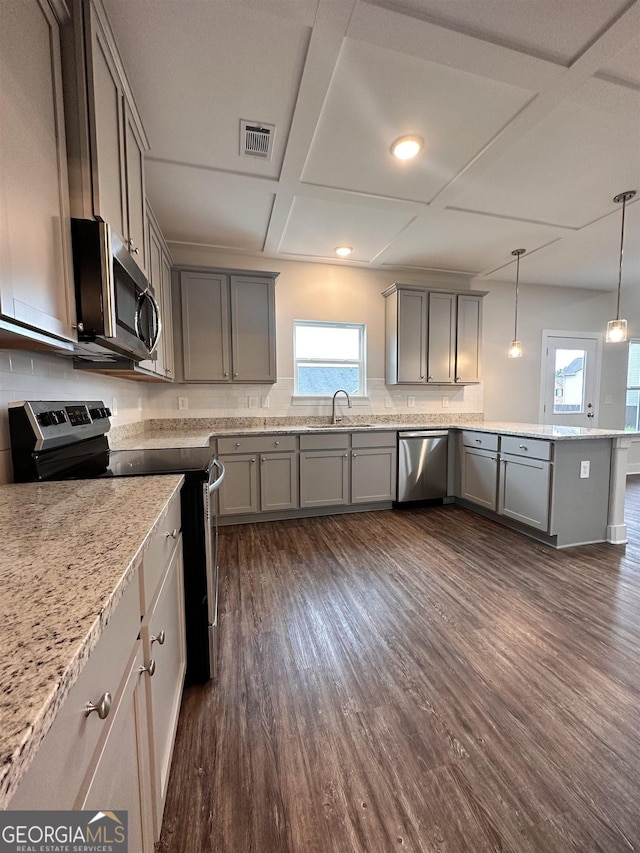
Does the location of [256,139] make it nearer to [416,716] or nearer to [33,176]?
[33,176]

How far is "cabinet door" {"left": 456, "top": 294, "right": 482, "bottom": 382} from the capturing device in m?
4.04

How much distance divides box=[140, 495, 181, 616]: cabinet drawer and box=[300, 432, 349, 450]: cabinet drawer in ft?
6.74

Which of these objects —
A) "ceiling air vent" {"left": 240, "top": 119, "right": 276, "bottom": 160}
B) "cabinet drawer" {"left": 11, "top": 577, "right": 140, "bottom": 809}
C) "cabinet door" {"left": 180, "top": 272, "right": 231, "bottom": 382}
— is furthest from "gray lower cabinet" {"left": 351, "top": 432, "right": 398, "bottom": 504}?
"cabinet drawer" {"left": 11, "top": 577, "right": 140, "bottom": 809}

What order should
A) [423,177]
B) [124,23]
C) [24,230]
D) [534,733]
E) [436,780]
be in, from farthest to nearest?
[423,177]
[124,23]
[534,733]
[436,780]
[24,230]

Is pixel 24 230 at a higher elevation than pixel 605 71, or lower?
lower

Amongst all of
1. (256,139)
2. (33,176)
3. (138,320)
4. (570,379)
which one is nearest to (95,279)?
(33,176)

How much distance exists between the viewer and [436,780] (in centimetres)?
111

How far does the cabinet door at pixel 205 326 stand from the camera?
10.7ft

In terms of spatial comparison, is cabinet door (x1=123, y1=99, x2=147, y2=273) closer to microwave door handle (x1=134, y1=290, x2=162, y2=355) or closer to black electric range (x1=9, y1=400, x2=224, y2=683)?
microwave door handle (x1=134, y1=290, x2=162, y2=355)

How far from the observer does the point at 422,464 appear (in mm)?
3723

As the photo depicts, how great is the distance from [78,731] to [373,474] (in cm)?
323

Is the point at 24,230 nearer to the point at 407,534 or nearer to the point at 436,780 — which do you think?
the point at 436,780

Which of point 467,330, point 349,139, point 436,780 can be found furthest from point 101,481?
point 467,330

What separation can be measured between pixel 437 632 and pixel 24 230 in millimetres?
2262
